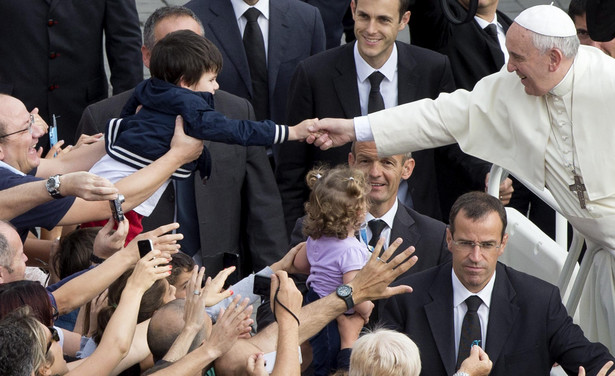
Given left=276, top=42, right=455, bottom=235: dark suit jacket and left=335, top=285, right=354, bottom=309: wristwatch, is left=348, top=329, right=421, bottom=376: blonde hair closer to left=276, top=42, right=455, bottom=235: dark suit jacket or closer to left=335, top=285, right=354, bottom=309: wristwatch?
left=335, top=285, right=354, bottom=309: wristwatch

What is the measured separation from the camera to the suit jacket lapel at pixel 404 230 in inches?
217

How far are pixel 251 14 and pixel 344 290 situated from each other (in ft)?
8.20

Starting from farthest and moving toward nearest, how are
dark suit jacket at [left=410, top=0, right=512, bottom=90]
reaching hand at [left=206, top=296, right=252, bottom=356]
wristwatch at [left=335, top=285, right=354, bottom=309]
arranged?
dark suit jacket at [left=410, top=0, right=512, bottom=90], wristwatch at [left=335, top=285, right=354, bottom=309], reaching hand at [left=206, top=296, right=252, bottom=356]

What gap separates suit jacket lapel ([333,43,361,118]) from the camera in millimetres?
6258

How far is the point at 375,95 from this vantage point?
20.5ft

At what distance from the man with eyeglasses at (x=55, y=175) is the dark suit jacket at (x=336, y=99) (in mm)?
1093

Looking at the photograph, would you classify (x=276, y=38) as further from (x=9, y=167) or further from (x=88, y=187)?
(x=88, y=187)

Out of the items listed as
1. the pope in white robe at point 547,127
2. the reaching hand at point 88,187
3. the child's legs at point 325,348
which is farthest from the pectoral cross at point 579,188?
the reaching hand at point 88,187

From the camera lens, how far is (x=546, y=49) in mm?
5102

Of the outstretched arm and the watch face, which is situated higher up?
the outstretched arm

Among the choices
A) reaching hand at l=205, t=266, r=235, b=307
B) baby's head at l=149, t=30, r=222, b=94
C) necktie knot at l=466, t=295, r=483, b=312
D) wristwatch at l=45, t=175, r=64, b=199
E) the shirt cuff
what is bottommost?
necktie knot at l=466, t=295, r=483, b=312

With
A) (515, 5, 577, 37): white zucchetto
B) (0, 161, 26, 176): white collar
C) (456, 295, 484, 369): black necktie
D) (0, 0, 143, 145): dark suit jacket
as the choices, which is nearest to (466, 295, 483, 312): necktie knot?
(456, 295, 484, 369): black necktie

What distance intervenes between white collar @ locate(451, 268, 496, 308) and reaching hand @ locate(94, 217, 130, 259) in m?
1.41

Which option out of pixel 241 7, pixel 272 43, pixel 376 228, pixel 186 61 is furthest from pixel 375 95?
pixel 186 61
